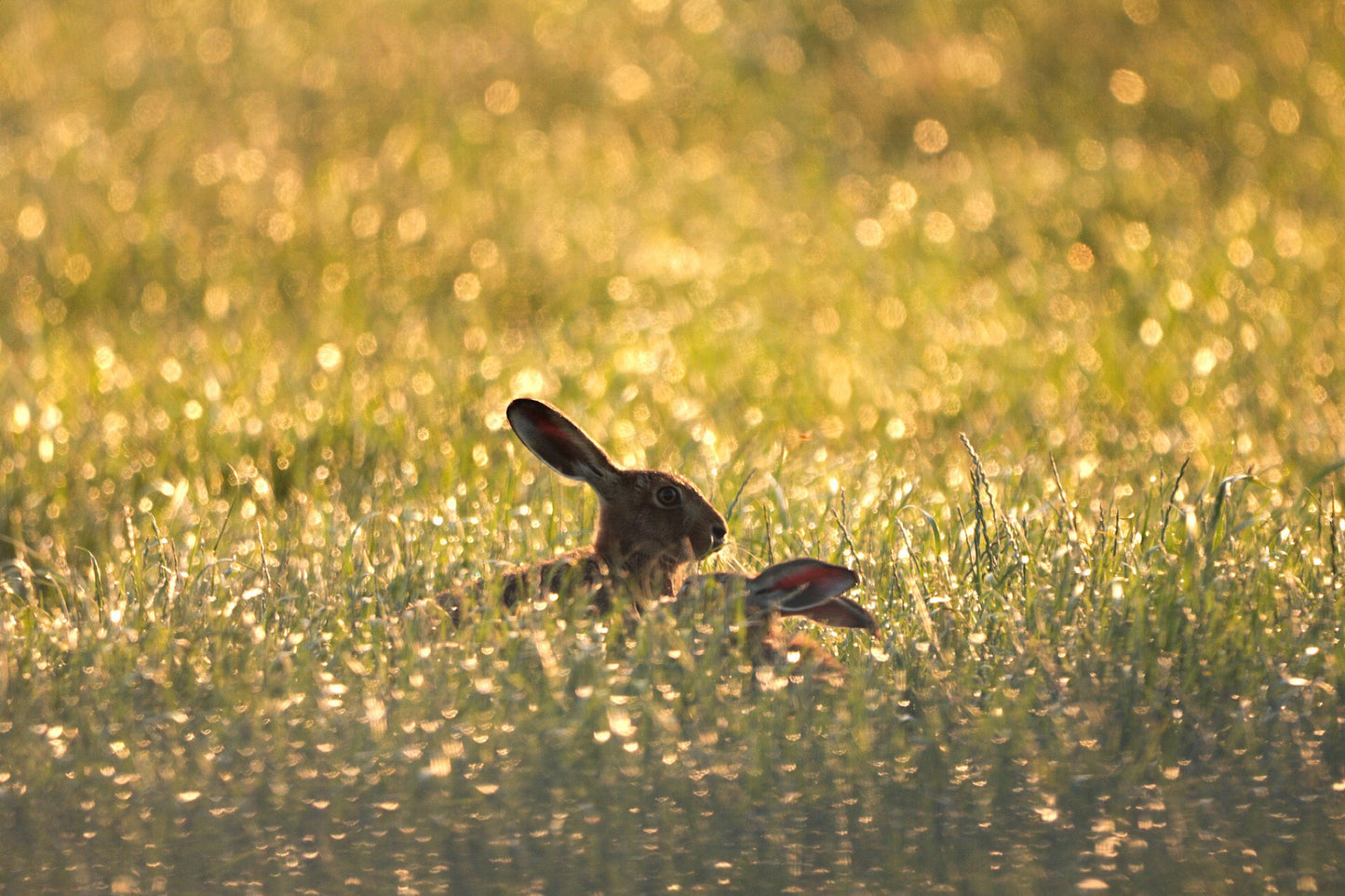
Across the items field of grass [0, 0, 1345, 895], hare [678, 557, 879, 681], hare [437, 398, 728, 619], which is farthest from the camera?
hare [437, 398, 728, 619]

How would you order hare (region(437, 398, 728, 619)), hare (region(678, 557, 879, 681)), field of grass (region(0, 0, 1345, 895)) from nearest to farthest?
field of grass (region(0, 0, 1345, 895)) → hare (region(678, 557, 879, 681)) → hare (region(437, 398, 728, 619))

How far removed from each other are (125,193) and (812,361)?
12.1 feet

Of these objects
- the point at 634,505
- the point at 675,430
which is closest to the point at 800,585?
the point at 634,505

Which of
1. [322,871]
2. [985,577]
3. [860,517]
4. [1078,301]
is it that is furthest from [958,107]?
[322,871]

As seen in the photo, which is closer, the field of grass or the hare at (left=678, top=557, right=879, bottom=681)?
the field of grass

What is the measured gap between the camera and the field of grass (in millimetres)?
3254

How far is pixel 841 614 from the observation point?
3.92 m

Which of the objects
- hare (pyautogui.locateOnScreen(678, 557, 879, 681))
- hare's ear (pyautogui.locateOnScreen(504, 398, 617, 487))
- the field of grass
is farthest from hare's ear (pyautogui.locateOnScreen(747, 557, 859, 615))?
hare's ear (pyautogui.locateOnScreen(504, 398, 617, 487))

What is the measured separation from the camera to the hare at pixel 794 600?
3.84m

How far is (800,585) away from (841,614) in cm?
11

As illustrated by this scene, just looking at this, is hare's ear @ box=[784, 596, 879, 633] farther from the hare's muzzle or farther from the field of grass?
the hare's muzzle

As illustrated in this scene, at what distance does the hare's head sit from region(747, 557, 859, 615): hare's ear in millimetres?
475

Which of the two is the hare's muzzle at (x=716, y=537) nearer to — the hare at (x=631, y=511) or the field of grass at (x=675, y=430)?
the hare at (x=631, y=511)

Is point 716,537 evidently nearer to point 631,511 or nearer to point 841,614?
point 631,511
